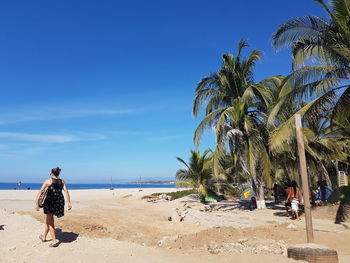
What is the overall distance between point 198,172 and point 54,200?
13.9m

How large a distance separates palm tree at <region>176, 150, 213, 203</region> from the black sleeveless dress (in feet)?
44.4

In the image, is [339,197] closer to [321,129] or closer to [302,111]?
[302,111]

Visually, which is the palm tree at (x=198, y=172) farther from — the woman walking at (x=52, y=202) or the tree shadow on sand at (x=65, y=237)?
the woman walking at (x=52, y=202)

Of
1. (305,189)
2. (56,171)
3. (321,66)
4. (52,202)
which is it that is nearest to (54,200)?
(52,202)

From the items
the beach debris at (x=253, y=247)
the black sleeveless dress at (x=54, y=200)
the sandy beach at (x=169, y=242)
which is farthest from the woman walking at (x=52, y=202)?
the beach debris at (x=253, y=247)

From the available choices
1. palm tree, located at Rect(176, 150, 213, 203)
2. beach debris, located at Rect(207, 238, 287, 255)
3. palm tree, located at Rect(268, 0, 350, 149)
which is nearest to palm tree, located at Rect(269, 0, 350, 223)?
palm tree, located at Rect(268, 0, 350, 149)

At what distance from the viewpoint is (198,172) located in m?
19.3

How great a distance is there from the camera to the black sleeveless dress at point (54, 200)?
606 centimetres

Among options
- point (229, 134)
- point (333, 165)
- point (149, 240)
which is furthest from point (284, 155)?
point (149, 240)

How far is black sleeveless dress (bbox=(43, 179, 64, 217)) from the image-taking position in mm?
6062

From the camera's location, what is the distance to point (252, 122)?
14453mm

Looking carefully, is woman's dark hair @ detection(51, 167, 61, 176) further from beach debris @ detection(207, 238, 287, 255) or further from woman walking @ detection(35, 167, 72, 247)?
beach debris @ detection(207, 238, 287, 255)

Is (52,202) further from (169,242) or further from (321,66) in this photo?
(321,66)

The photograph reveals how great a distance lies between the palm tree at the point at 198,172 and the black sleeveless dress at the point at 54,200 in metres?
13.5
